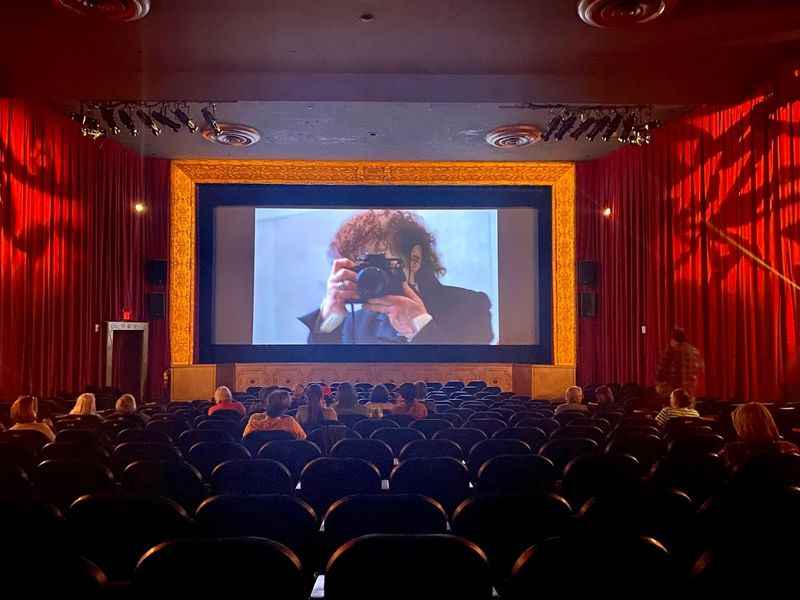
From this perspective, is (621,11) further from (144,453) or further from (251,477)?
(144,453)

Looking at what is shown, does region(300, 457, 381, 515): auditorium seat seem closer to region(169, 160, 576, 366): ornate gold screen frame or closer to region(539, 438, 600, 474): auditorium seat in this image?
region(539, 438, 600, 474): auditorium seat

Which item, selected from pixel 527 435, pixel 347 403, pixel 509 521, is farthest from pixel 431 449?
pixel 347 403

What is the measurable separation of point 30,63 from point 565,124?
384 inches

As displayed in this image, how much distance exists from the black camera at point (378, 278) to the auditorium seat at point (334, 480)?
14.5 m

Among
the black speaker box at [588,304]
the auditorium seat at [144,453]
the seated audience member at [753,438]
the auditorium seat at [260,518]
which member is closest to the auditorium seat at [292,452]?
the auditorium seat at [144,453]

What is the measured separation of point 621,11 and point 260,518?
8.31m

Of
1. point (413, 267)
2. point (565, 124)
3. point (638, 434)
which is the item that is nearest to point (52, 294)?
point (413, 267)

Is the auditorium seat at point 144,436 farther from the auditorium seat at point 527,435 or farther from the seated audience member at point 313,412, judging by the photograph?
the auditorium seat at point 527,435

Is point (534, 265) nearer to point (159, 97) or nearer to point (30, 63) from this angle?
point (159, 97)

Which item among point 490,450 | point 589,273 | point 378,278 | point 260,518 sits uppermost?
point 589,273

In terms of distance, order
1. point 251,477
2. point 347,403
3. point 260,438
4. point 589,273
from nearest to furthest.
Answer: point 251,477
point 260,438
point 347,403
point 589,273

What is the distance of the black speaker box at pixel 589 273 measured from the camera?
18062mm

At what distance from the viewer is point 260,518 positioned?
3008 millimetres

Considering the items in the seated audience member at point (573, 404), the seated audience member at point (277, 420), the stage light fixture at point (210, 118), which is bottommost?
the seated audience member at point (573, 404)
